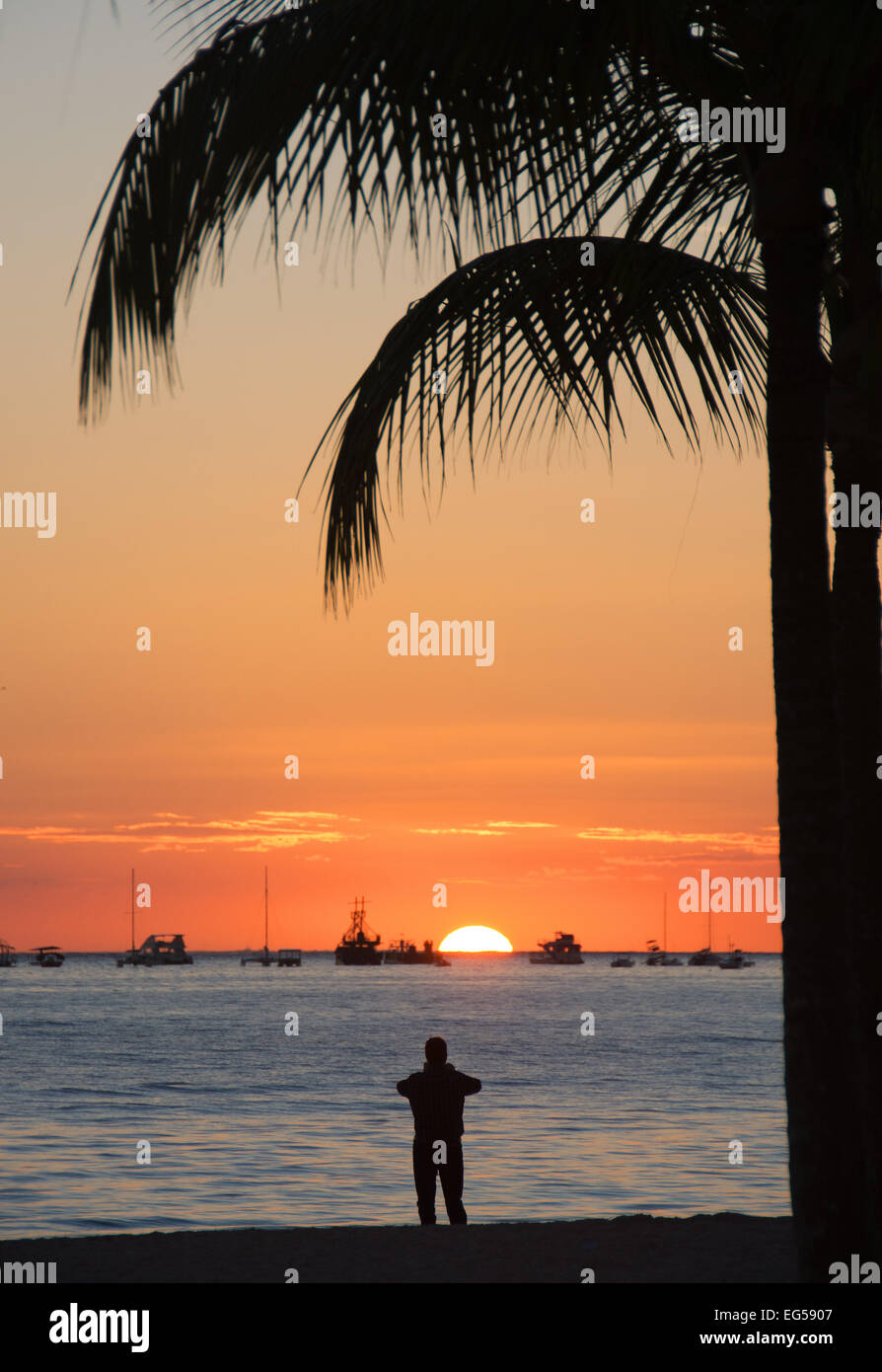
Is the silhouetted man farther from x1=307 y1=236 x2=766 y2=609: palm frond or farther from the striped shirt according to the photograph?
x1=307 y1=236 x2=766 y2=609: palm frond

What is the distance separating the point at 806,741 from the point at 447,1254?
5.14 metres

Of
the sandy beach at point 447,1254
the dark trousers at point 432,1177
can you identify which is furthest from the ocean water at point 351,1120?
the sandy beach at point 447,1254

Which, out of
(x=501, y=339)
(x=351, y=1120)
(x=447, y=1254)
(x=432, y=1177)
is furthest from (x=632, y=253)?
(x=351, y=1120)

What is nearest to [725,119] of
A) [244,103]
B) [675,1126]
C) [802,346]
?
[802,346]

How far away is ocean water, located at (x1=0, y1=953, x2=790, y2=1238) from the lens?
69.0ft

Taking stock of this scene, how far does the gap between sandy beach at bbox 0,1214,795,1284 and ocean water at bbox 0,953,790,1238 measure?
9211 mm

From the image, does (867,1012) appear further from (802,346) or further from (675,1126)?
(675,1126)

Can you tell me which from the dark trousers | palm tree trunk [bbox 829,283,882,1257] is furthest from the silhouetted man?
palm tree trunk [bbox 829,283,882,1257]

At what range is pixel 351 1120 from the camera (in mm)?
37531

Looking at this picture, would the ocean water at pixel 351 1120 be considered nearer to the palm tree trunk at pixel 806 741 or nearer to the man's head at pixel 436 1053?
the man's head at pixel 436 1053

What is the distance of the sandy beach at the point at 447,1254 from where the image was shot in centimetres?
829

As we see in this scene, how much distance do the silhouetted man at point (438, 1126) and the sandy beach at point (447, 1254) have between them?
1363 millimetres

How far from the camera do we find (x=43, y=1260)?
863 centimetres
